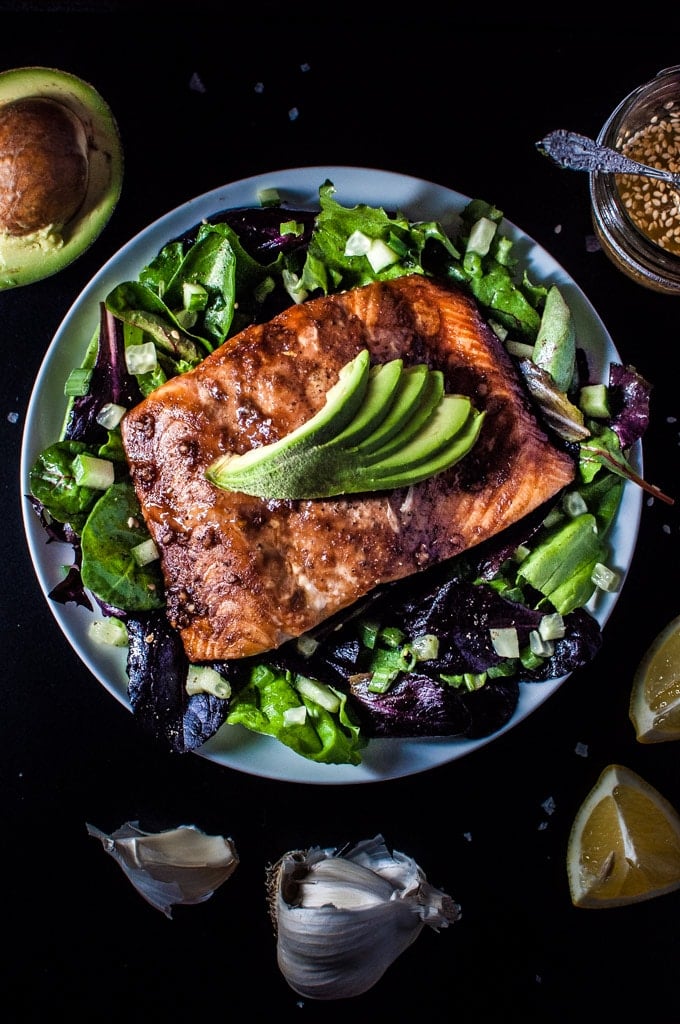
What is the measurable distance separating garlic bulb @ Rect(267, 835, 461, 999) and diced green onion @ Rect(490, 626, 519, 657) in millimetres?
1083

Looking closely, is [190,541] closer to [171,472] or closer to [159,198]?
[171,472]

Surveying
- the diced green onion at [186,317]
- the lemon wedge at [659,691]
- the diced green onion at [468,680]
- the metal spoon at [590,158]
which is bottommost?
the lemon wedge at [659,691]

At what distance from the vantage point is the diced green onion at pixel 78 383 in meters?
3.32

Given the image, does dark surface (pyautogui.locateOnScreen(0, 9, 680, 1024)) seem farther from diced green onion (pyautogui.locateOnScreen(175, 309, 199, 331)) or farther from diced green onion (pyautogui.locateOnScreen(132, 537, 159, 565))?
diced green onion (pyautogui.locateOnScreen(132, 537, 159, 565))

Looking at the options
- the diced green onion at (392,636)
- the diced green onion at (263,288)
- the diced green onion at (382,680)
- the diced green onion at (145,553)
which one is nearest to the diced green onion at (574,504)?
the diced green onion at (392,636)

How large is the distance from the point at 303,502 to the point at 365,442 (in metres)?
0.42

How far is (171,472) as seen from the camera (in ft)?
10.0

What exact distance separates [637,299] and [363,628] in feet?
6.75

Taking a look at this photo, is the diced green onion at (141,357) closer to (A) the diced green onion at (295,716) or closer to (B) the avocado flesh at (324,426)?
(B) the avocado flesh at (324,426)

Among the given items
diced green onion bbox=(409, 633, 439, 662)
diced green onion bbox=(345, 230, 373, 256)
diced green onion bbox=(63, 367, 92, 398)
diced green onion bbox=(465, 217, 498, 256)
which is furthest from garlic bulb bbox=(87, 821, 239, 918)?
diced green onion bbox=(465, 217, 498, 256)

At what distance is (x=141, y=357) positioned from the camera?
329 centimetres

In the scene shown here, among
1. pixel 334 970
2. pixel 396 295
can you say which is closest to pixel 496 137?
pixel 396 295

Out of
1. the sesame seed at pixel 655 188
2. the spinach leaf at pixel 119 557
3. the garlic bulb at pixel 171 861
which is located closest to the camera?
the spinach leaf at pixel 119 557

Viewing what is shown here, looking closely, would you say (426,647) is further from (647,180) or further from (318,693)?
(647,180)
